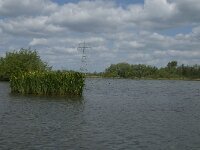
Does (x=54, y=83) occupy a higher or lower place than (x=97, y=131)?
higher

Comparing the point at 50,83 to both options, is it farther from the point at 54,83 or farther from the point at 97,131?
the point at 97,131

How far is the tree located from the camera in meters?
101

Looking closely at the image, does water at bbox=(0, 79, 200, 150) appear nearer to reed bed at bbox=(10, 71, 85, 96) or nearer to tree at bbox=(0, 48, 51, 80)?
reed bed at bbox=(10, 71, 85, 96)

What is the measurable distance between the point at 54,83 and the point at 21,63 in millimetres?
47962

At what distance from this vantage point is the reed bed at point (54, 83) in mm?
55344

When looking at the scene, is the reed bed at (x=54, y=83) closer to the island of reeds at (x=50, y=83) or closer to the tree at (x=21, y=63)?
the island of reeds at (x=50, y=83)

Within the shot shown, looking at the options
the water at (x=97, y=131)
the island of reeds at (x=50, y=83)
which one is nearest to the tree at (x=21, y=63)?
the island of reeds at (x=50, y=83)

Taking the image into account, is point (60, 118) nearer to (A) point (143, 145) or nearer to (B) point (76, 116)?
(B) point (76, 116)

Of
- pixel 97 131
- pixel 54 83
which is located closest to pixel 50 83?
pixel 54 83

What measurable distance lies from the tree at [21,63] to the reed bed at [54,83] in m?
43.7

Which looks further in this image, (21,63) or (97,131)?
(21,63)

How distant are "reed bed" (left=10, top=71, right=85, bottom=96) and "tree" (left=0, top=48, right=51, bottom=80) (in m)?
43.7

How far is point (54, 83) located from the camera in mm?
55750

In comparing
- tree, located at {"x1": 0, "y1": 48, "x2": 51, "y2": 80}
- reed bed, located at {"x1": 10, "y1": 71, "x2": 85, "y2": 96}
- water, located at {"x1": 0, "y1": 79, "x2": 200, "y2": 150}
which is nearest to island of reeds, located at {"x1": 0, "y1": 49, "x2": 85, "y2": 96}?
reed bed, located at {"x1": 10, "y1": 71, "x2": 85, "y2": 96}
